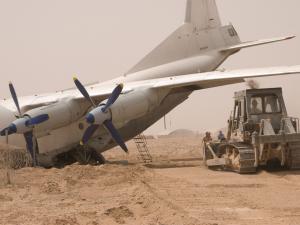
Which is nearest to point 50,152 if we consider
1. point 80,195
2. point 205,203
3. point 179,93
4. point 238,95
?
point 179,93

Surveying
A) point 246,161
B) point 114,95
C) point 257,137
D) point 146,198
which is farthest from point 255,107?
point 146,198

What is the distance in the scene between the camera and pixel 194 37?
24250 millimetres

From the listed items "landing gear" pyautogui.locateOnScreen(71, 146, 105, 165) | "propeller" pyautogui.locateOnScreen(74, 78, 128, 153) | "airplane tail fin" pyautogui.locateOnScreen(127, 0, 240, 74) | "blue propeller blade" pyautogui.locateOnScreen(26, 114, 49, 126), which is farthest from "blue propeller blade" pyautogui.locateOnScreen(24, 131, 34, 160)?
"airplane tail fin" pyautogui.locateOnScreen(127, 0, 240, 74)

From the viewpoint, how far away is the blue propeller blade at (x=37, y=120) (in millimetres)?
17469

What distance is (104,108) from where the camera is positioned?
16734 mm

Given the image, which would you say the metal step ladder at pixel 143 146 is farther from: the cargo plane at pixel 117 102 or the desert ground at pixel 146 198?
the desert ground at pixel 146 198

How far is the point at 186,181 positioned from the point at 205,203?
3.44 metres

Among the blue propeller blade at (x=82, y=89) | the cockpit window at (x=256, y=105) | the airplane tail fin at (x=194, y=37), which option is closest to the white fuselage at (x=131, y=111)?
the airplane tail fin at (x=194, y=37)

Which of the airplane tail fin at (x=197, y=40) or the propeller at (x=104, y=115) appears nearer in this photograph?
the propeller at (x=104, y=115)

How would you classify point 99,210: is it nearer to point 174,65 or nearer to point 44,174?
point 44,174

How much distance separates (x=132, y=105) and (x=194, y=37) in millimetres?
8095

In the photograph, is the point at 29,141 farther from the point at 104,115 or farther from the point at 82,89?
the point at 104,115

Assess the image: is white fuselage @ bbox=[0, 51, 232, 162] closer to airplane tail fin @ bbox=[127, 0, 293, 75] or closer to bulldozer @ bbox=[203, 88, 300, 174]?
airplane tail fin @ bbox=[127, 0, 293, 75]

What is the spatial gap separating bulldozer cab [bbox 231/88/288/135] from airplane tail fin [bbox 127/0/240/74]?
8128mm
